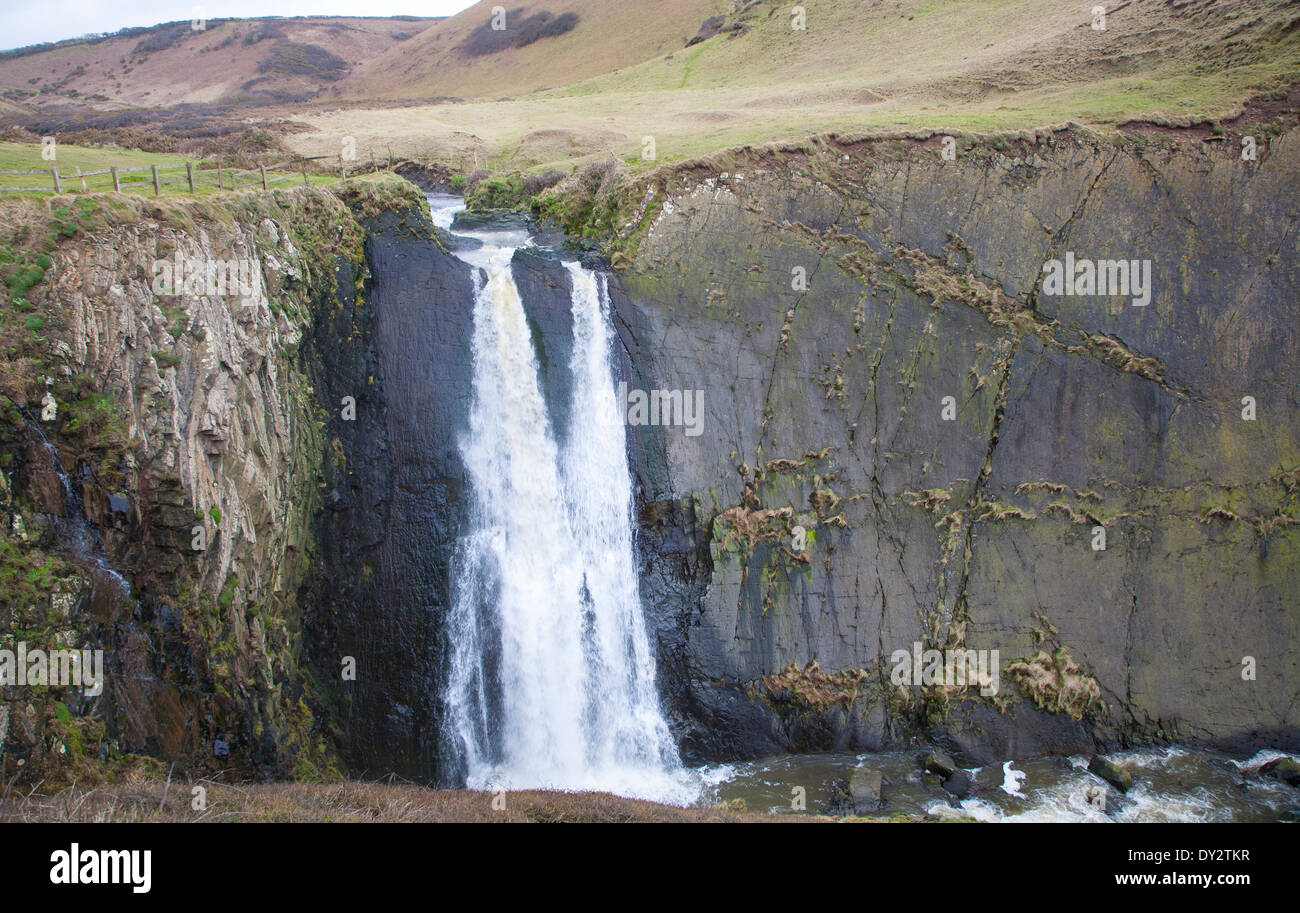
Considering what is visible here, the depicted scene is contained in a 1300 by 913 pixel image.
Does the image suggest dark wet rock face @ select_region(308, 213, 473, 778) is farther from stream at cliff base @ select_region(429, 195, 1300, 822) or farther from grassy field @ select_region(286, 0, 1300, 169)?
grassy field @ select_region(286, 0, 1300, 169)

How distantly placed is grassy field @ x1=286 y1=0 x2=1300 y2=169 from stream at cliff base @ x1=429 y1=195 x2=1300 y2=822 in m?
9.56

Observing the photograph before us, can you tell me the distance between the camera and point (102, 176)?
54.8 ft

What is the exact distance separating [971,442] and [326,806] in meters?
16.1

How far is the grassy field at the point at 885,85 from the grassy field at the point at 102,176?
8380 millimetres

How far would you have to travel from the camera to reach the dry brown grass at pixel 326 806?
31.9 feet

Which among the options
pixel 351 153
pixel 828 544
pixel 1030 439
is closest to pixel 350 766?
pixel 828 544

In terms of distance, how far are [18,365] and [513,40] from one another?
186 ft

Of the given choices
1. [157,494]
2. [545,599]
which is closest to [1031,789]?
[545,599]

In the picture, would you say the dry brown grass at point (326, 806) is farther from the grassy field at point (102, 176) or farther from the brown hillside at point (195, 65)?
the brown hillside at point (195, 65)

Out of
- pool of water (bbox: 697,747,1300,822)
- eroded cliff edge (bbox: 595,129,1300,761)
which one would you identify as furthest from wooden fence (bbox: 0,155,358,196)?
pool of water (bbox: 697,747,1300,822)

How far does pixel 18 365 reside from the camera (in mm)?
11758

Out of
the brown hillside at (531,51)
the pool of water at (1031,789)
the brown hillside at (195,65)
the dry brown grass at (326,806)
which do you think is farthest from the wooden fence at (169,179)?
the brown hillside at (195,65)

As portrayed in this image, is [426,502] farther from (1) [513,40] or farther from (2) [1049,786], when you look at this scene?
(1) [513,40]

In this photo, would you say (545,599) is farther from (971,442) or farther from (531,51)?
(531,51)
